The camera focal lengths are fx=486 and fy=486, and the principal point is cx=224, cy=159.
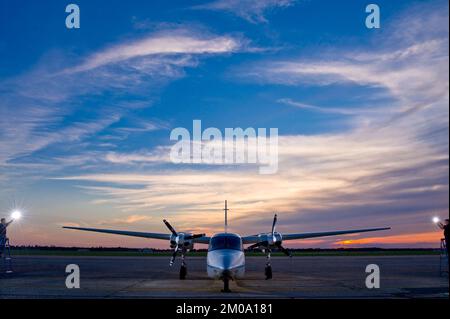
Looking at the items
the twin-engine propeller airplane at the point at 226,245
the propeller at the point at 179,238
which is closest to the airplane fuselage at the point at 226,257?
the twin-engine propeller airplane at the point at 226,245

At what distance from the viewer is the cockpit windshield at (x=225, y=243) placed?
2298 centimetres

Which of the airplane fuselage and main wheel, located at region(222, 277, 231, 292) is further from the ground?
the airplane fuselage

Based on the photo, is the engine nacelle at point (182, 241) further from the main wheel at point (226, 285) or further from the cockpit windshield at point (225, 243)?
the main wheel at point (226, 285)

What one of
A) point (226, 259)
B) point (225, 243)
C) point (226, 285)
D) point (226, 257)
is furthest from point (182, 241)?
point (226, 285)

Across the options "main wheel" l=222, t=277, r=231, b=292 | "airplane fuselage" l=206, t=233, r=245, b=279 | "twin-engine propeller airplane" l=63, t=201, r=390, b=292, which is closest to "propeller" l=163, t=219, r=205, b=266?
"twin-engine propeller airplane" l=63, t=201, r=390, b=292

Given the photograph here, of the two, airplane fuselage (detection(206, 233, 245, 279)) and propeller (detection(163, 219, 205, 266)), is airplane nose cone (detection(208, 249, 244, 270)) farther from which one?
propeller (detection(163, 219, 205, 266))

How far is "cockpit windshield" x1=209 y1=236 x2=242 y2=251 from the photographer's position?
23.0 meters

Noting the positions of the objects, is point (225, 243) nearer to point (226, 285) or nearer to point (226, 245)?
point (226, 245)

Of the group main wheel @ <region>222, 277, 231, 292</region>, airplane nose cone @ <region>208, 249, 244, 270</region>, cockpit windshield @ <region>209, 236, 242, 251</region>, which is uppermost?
cockpit windshield @ <region>209, 236, 242, 251</region>

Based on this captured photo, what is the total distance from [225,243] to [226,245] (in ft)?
0.43

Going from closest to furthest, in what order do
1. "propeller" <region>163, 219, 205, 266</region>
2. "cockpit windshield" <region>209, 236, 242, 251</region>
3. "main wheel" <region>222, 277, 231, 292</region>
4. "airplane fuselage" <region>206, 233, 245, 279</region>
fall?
"main wheel" <region>222, 277, 231, 292</region>, "airplane fuselage" <region>206, 233, 245, 279</region>, "cockpit windshield" <region>209, 236, 242, 251</region>, "propeller" <region>163, 219, 205, 266</region>

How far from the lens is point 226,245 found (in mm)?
22969
